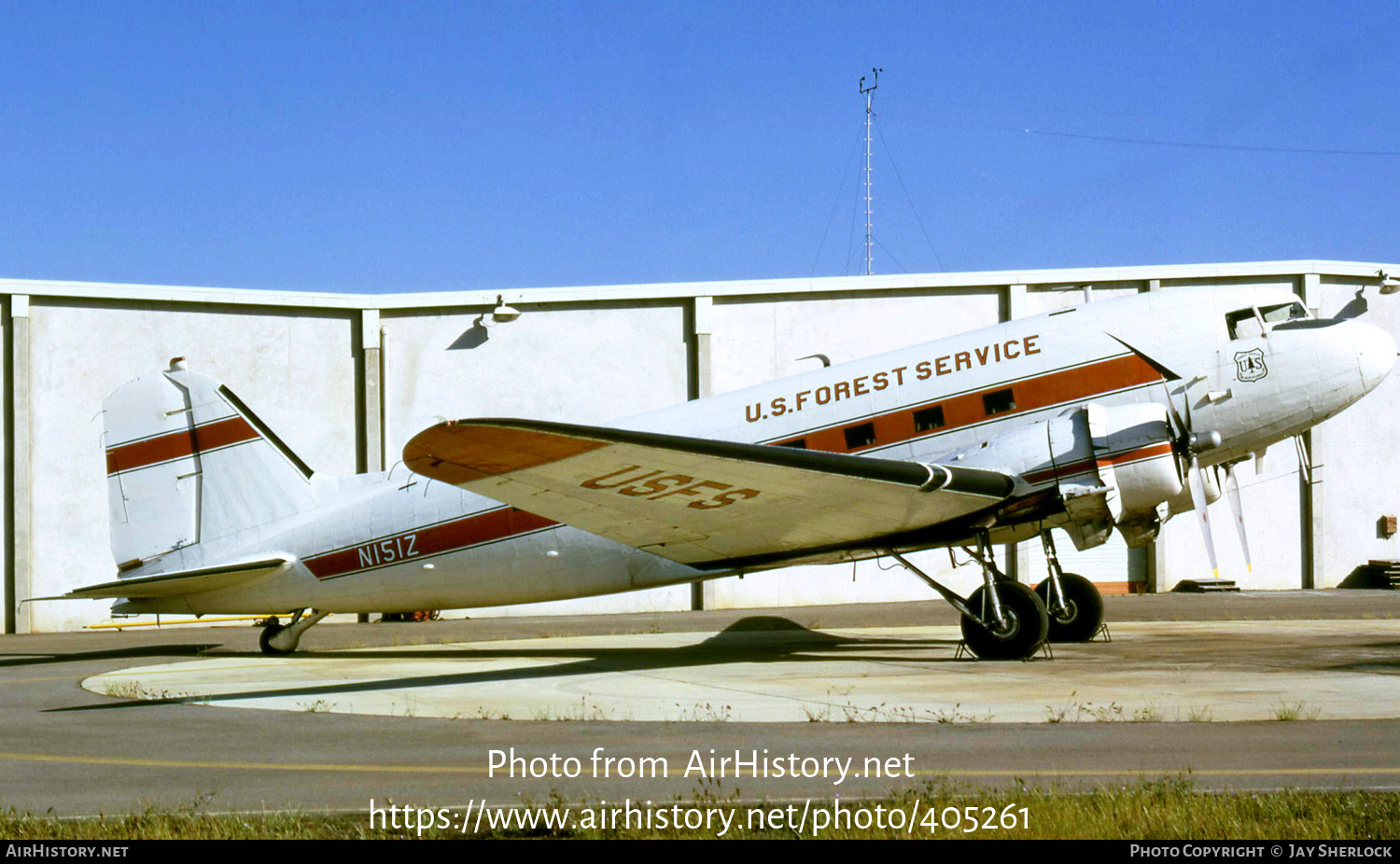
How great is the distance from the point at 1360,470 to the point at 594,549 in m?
26.7

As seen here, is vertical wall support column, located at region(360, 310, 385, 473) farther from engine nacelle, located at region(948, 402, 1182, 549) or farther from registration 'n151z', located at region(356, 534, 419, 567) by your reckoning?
engine nacelle, located at region(948, 402, 1182, 549)

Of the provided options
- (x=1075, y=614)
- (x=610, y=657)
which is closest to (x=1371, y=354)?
(x=1075, y=614)

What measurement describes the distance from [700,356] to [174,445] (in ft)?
51.4

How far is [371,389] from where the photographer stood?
30891mm

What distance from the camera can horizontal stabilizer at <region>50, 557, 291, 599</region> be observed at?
17.2 meters

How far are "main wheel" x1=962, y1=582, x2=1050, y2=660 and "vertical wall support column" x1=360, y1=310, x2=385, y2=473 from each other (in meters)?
19.5

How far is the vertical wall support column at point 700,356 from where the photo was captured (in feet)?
103

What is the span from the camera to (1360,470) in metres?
33.8

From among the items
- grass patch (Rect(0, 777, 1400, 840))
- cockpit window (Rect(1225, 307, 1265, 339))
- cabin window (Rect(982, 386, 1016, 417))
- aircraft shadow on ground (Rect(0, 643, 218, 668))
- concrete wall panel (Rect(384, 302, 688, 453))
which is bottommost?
aircraft shadow on ground (Rect(0, 643, 218, 668))

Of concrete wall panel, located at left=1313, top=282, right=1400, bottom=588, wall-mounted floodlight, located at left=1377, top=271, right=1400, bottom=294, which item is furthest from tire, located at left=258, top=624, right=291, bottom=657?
wall-mounted floodlight, located at left=1377, top=271, right=1400, bottom=294

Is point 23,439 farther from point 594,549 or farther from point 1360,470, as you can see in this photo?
point 1360,470

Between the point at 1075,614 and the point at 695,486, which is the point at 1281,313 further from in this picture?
the point at 695,486

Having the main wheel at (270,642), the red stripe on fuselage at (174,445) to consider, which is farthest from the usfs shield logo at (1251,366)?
the main wheel at (270,642)

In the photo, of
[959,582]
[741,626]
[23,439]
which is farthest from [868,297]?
[23,439]
